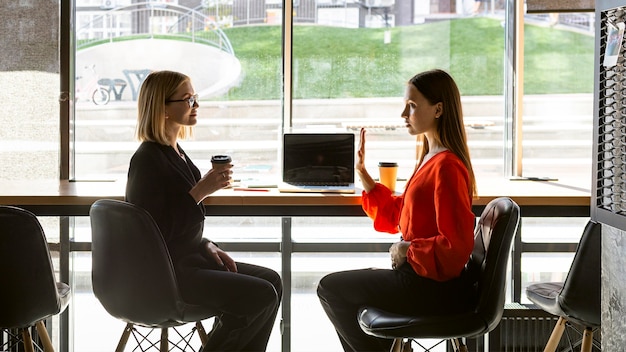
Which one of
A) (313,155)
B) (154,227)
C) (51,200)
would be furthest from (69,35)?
(154,227)

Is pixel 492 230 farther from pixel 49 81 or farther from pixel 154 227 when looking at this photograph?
pixel 49 81

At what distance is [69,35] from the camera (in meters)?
3.74

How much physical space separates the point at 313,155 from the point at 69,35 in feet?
4.69

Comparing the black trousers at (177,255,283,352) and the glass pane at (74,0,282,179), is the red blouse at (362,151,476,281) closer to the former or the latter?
the black trousers at (177,255,283,352)

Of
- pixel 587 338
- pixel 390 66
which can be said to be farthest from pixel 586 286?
pixel 390 66

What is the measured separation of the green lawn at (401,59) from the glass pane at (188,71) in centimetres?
1

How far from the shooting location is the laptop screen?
10.6 feet

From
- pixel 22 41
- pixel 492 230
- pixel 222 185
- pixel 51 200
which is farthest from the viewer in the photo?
pixel 22 41

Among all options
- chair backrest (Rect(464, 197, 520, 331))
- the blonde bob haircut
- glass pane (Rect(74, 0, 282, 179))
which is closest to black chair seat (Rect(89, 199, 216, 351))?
the blonde bob haircut

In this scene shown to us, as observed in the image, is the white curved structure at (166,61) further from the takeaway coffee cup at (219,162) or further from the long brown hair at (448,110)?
the long brown hair at (448,110)

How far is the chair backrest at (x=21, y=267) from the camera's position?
7.93 ft

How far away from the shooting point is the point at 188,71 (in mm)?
3838

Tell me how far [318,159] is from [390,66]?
0.87 m

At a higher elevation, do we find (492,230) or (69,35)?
(69,35)
